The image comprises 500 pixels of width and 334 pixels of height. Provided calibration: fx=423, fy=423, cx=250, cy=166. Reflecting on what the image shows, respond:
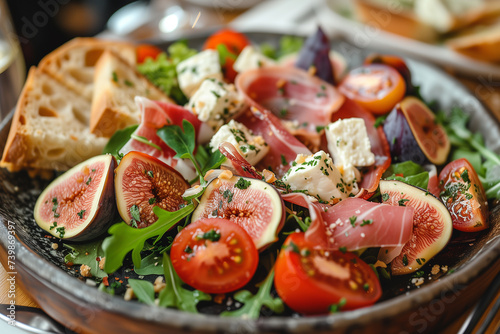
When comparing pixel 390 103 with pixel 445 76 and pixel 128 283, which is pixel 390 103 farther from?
pixel 128 283

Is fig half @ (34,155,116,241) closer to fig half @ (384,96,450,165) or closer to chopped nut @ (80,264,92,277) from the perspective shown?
chopped nut @ (80,264,92,277)

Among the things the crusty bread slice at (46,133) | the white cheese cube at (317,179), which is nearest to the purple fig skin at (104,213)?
the crusty bread slice at (46,133)

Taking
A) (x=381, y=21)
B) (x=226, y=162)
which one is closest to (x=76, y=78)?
(x=226, y=162)

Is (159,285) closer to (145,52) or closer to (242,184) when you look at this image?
(242,184)

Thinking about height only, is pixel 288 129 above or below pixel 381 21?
above

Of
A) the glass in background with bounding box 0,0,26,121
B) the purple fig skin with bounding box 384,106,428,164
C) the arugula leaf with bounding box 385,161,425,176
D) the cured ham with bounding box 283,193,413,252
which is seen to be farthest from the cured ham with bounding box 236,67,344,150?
the glass in background with bounding box 0,0,26,121
